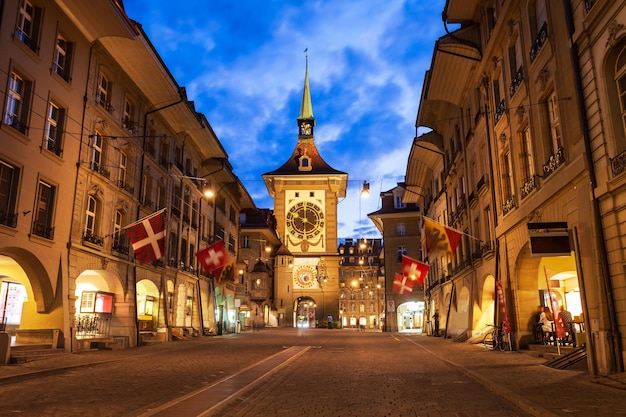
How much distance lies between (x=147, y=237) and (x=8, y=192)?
5.81 meters

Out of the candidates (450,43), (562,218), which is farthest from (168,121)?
(562,218)

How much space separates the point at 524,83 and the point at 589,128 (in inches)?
216

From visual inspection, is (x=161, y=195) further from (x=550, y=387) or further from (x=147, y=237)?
(x=550, y=387)

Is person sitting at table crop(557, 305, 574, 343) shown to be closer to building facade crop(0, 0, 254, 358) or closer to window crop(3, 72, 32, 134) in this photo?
building facade crop(0, 0, 254, 358)

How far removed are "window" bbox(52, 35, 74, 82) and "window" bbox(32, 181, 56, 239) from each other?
4.59 m

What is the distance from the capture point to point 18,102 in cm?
1866

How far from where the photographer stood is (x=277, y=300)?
78.2m

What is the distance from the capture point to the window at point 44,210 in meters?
19.4

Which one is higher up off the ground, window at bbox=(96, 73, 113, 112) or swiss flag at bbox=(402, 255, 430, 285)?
window at bbox=(96, 73, 113, 112)

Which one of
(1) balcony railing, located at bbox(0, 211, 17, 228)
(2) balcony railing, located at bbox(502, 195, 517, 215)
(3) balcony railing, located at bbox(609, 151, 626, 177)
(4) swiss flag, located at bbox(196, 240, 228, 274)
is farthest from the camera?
(4) swiss flag, located at bbox(196, 240, 228, 274)

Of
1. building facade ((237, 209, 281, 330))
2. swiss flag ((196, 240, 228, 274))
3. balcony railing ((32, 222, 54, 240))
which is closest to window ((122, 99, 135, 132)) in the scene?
swiss flag ((196, 240, 228, 274))

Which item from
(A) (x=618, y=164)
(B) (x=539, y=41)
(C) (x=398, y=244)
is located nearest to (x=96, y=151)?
(B) (x=539, y=41)

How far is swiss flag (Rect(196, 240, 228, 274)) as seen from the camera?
3055 centimetres

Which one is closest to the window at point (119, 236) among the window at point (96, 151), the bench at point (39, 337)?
the window at point (96, 151)
